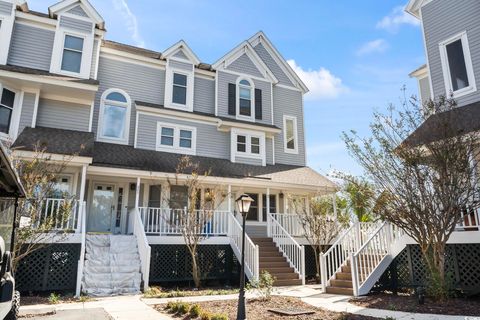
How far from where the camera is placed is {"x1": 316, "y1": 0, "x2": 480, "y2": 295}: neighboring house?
894 cm

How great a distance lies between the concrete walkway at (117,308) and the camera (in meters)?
7.07

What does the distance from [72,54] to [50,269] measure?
8.53 meters

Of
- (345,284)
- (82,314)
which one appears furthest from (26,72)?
(345,284)

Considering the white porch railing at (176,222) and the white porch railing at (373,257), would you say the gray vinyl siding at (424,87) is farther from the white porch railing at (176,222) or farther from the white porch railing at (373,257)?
the white porch railing at (176,222)

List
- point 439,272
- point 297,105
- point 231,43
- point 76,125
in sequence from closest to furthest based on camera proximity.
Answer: point 439,272 < point 76,125 < point 231,43 < point 297,105

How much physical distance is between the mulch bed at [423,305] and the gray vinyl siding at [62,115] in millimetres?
11617

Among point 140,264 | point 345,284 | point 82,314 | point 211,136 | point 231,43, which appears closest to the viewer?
point 82,314

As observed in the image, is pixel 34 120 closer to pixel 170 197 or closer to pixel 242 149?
pixel 170 197

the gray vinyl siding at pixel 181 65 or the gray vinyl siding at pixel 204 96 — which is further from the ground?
→ the gray vinyl siding at pixel 181 65

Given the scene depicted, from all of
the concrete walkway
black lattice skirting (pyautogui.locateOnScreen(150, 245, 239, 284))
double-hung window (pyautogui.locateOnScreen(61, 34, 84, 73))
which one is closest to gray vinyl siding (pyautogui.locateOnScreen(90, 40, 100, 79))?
double-hung window (pyautogui.locateOnScreen(61, 34, 84, 73))

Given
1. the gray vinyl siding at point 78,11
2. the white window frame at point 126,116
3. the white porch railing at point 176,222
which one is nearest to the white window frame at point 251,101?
the white window frame at point 126,116

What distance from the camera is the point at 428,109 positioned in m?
8.69

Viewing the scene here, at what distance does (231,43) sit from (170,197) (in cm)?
923

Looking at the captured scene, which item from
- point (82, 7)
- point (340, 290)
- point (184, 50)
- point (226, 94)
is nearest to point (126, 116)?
point (184, 50)
